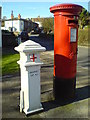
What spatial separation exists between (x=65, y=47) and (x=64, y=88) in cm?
→ 106

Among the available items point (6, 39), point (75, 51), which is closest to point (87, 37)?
point (6, 39)

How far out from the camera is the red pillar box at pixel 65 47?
12.7 feet

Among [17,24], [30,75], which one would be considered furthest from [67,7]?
[17,24]

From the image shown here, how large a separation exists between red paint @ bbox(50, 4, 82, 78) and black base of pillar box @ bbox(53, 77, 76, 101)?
129 mm

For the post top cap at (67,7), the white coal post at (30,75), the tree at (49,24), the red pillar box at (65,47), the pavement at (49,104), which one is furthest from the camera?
the tree at (49,24)

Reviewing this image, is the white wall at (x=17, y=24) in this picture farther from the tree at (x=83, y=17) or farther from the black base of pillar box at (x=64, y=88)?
the black base of pillar box at (x=64, y=88)

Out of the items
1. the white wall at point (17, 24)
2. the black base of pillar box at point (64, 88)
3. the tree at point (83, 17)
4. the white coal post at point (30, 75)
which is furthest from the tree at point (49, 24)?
the white coal post at point (30, 75)

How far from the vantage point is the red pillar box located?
12.7 ft

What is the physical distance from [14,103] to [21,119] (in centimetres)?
80

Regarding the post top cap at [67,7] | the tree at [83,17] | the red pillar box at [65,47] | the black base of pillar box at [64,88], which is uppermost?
the tree at [83,17]

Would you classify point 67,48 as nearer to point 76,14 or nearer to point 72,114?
point 76,14

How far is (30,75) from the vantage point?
336cm

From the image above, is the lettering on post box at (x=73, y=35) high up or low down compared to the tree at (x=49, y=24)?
down

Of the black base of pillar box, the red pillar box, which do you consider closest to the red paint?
the red pillar box
